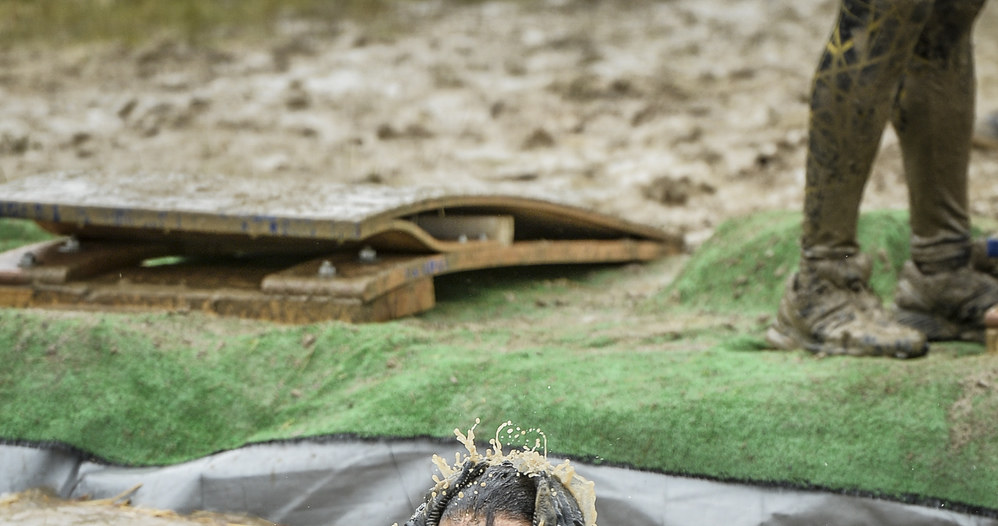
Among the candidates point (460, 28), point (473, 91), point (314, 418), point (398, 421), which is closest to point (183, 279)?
point (314, 418)

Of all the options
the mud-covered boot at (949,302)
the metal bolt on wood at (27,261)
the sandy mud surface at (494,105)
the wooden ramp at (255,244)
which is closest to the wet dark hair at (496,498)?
the wooden ramp at (255,244)

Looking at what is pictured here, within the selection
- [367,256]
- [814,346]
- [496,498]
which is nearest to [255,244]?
[367,256]

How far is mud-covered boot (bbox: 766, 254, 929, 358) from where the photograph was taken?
2779mm

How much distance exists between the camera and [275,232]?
3150 mm

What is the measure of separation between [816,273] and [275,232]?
141cm

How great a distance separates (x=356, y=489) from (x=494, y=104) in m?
5.38

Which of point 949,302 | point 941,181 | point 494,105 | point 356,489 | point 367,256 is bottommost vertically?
point 356,489

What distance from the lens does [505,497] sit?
60.1 inches

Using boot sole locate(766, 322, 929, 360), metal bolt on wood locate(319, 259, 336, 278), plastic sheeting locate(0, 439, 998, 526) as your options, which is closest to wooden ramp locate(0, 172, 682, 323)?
metal bolt on wood locate(319, 259, 336, 278)

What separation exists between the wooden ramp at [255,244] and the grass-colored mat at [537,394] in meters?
0.17

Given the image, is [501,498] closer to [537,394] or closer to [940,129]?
[537,394]

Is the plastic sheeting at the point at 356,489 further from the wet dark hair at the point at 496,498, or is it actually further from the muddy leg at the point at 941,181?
the muddy leg at the point at 941,181

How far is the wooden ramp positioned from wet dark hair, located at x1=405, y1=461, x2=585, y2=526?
5.22ft

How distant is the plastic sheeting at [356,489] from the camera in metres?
2.15
